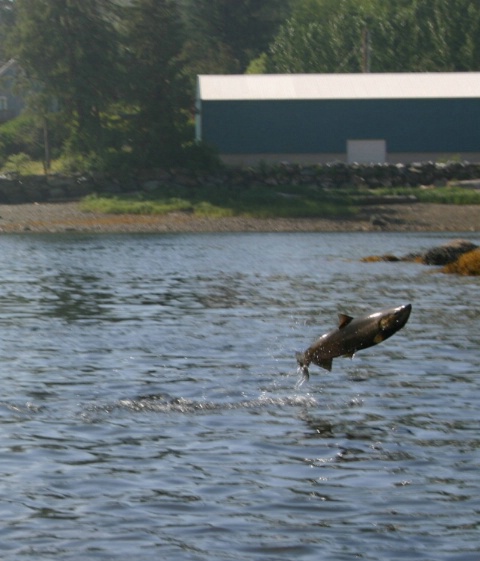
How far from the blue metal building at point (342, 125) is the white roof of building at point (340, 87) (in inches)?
4.5

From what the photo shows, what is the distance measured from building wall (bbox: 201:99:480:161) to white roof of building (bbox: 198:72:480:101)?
0.51 meters

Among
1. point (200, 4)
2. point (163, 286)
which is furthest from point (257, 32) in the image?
point (163, 286)

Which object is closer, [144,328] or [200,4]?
[144,328]

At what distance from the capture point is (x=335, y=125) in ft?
252

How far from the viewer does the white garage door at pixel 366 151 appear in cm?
7675

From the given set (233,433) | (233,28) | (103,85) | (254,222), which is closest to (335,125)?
(103,85)

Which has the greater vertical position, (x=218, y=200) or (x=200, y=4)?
(x=200, y=4)

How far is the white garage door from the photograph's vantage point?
76750 millimetres

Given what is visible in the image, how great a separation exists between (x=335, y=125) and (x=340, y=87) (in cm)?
352

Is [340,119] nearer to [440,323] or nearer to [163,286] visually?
[163,286]

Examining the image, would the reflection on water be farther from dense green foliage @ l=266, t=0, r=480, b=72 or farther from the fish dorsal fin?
dense green foliage @ l=266, t=0, r=480, b=72

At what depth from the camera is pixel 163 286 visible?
35.1m

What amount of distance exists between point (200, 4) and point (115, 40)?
43.3m

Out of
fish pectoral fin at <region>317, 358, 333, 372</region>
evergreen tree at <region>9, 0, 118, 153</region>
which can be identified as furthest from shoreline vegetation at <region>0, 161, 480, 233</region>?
fish pectoral fin at <region>317, 358, 333, 372</region>
